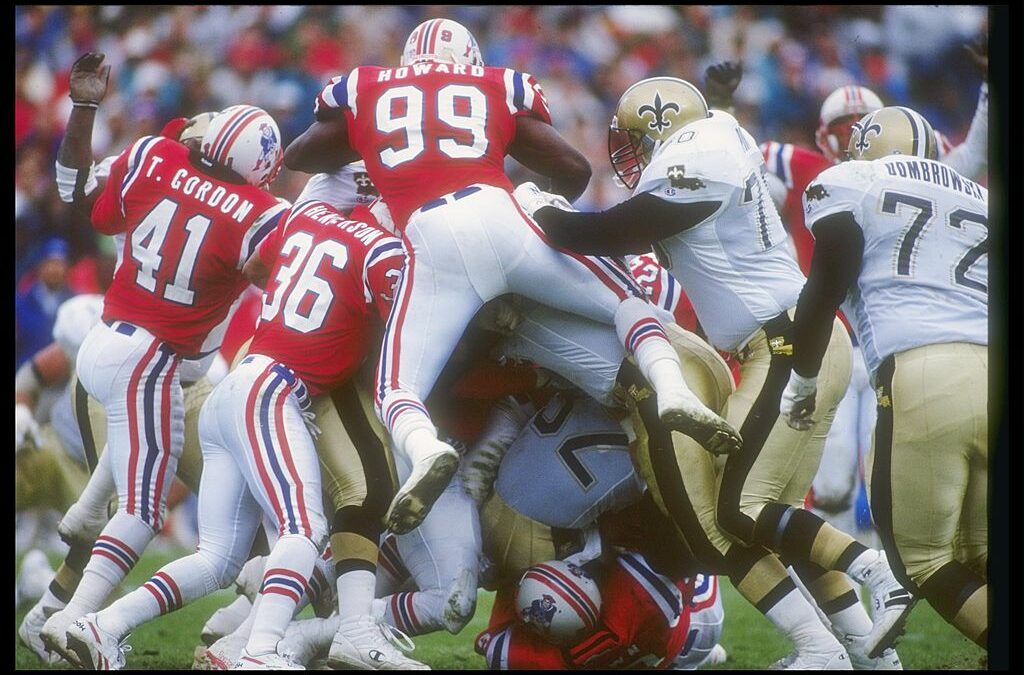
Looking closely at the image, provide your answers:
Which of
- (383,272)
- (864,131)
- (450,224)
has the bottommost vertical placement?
(383,272)

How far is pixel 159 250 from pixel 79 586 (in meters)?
1.09

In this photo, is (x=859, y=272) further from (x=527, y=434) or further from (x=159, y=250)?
(x=159, y=250)

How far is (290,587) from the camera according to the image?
3.52 m

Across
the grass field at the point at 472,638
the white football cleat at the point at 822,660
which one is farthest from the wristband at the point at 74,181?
the white football cleat at the point at 822,660

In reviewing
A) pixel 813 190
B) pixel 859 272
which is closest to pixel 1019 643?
pixel 859 272

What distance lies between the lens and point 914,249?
347 centimetres

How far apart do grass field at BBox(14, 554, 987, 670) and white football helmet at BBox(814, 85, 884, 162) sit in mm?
1666

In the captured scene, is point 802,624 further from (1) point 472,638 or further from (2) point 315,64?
(2) point 315,64

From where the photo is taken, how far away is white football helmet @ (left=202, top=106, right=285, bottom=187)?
421 cm

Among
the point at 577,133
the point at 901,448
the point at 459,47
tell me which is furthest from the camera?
the point at 577,133

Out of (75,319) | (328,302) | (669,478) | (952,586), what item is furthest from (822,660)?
(75,319)

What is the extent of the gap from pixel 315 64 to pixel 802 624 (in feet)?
8.30

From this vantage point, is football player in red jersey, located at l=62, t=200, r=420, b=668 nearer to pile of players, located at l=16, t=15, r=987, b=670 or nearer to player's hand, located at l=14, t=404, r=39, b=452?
pile of players, located at l=16, t=15, r=987, b=670

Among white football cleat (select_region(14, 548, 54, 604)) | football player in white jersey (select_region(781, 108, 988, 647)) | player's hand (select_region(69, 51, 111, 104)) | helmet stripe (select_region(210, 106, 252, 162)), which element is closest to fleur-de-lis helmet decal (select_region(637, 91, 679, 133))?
football player in white jersey (select_region(781, 108, 988, 647))
